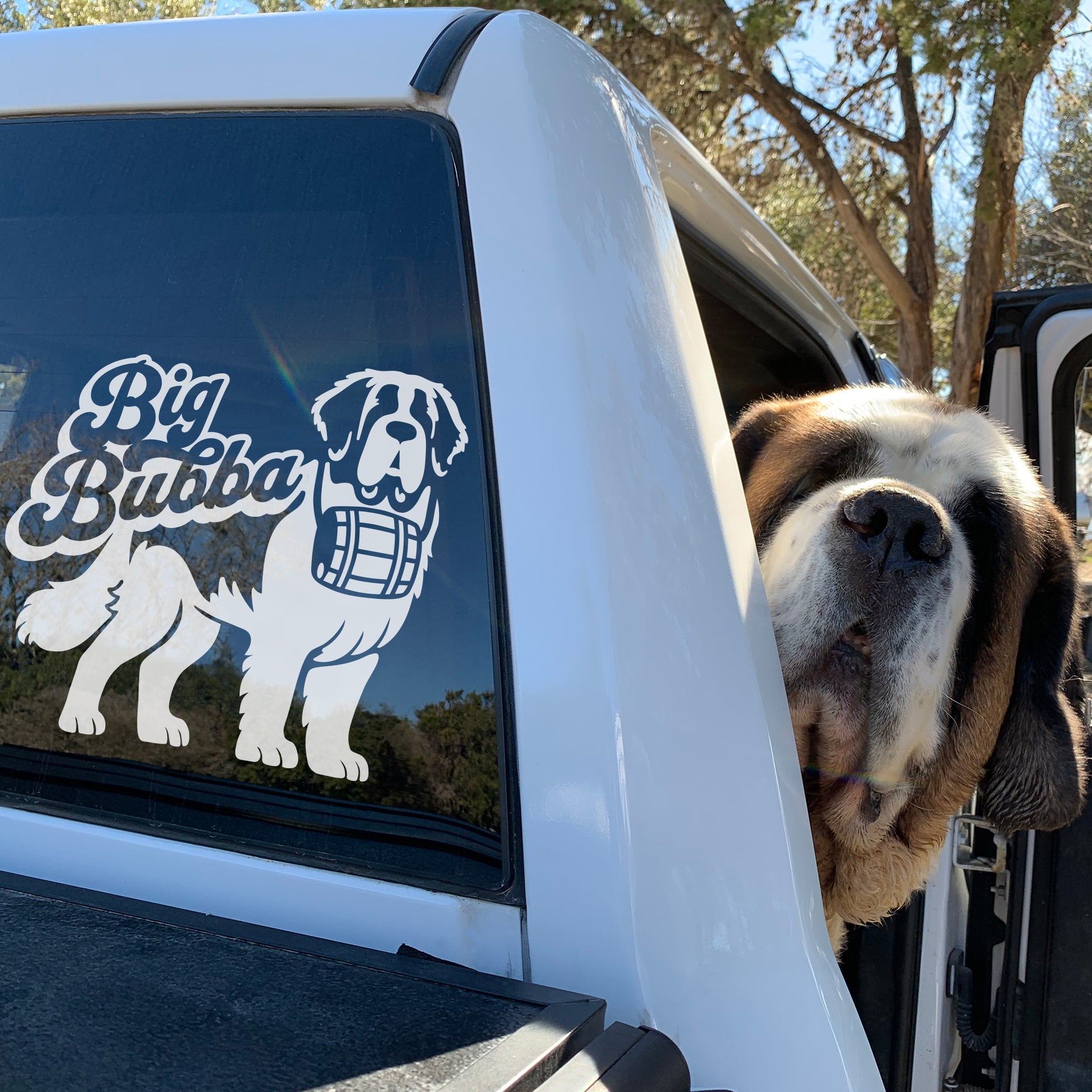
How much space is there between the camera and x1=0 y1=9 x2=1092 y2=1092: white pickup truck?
1000 millimetres

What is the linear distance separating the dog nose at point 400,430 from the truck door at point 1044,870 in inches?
65.9

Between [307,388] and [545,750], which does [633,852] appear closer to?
[545,750]

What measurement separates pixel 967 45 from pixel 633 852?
34.4 feet

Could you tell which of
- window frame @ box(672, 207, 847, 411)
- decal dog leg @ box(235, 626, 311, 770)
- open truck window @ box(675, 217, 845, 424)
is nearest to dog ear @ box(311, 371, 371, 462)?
decal dog leg @ box(235, 626, 311, 770)

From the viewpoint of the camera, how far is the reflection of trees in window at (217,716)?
111cm

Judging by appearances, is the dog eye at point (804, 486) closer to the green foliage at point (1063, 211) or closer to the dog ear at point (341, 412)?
the dog ear at point (341, 412)

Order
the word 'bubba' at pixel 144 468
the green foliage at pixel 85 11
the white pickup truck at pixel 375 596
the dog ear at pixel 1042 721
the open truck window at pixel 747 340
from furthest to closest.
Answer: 1. the green foliage at pixel 85 11
2. the open truck window at pixel 747 340
3. the dog ear at pixel 1042 721
4. the word 'bubba' at pixel 144 468
5. the white pickup truck at pixel 375 596

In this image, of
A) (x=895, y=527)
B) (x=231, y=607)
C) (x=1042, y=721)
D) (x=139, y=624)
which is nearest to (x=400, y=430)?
(x=231, y=607)

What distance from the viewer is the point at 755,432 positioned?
7.73 ft

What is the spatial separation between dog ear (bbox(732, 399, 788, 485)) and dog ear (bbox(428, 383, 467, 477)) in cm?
123

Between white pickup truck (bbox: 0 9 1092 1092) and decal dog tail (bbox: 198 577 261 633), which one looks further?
decal dog tail (bbox: 198 577 261 633)

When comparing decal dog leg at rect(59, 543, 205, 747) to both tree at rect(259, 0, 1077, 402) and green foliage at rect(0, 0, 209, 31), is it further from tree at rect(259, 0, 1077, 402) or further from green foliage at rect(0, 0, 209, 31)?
green foliage at rect(0, 0, 209, 31)

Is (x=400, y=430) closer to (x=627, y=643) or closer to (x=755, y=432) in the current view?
(x=627, y=643)

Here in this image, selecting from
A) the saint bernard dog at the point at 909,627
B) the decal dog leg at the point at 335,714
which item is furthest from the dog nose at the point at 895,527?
the decal dog leg at the point at 335,714
